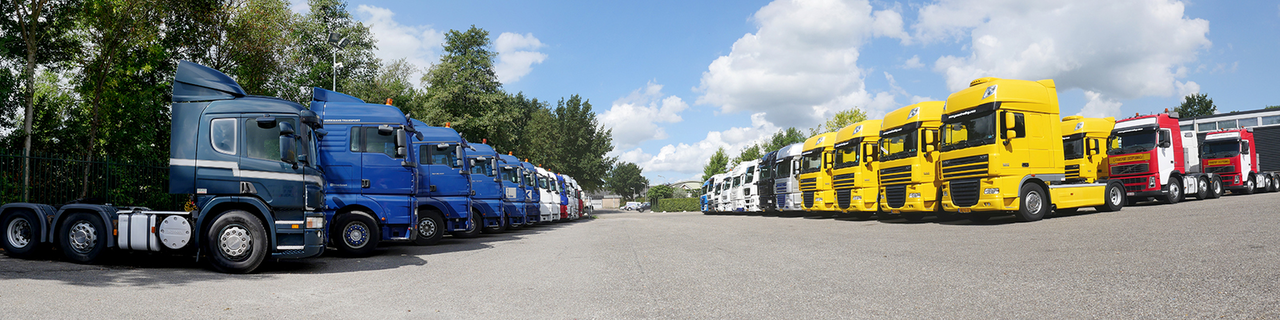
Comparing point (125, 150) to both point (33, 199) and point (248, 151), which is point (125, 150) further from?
point (248, 151)

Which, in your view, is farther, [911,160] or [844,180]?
[844,180]

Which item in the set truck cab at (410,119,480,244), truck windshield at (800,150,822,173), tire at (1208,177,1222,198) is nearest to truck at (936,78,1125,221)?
truck windshield at (800,150,822,173)

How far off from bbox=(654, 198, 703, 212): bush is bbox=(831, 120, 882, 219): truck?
35705 millimetres

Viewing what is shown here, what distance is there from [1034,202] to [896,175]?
3.37 m

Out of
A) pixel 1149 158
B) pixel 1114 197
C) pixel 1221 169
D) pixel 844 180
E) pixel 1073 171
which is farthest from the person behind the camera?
pixel 1221 169

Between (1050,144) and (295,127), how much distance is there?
48.1ft

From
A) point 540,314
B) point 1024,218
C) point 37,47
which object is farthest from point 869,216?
point 37,47

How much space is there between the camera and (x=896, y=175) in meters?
16.4

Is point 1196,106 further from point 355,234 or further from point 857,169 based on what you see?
point 355,234

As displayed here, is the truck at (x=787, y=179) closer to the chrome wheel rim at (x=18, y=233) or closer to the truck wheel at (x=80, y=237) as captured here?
the truck wheel at (x=80, y=237)

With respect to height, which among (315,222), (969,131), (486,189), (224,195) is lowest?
(315,222)

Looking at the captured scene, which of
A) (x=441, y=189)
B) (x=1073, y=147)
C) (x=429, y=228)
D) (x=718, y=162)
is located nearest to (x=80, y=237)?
(x=429, y=228)

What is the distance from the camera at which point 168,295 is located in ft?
19.3

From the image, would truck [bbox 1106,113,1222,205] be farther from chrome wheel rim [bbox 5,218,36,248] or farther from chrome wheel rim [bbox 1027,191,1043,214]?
chrome wheel rim [bbox 5,218,36,248]
